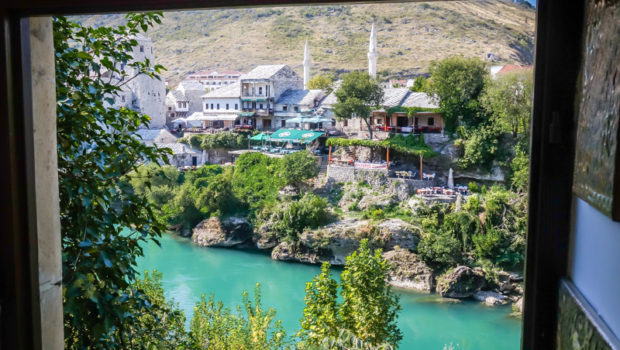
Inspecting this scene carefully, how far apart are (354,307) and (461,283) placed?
4.03 metres

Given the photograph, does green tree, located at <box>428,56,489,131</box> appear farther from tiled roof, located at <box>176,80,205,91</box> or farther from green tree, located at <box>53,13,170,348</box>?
green tree, located at <box>53,13,170,348</box>

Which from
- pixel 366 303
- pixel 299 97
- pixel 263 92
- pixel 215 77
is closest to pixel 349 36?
pixel 215 77

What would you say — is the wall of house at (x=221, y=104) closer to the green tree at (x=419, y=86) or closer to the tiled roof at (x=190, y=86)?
the tiled roof at (x=190, y=86)

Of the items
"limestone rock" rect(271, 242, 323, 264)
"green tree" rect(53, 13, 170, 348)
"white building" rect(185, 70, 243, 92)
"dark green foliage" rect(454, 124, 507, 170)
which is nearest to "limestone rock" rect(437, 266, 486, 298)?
"limestone rock" rect(271, 242, 323, 264)

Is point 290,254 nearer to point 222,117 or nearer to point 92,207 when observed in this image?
point 222,117

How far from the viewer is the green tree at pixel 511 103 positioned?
8.52 metres

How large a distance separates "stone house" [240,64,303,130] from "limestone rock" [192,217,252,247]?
3.64 m

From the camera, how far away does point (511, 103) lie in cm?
856

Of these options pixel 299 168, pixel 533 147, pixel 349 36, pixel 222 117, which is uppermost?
pixel 349 36

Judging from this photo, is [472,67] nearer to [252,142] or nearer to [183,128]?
[252,142]

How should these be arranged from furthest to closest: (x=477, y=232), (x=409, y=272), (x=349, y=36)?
(x=349, y=36) < (x=477, y=232) < (x=409, y=272)

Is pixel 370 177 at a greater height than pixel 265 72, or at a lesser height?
lesser

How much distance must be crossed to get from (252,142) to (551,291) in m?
11.1

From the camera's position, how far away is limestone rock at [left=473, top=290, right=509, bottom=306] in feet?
20.4
